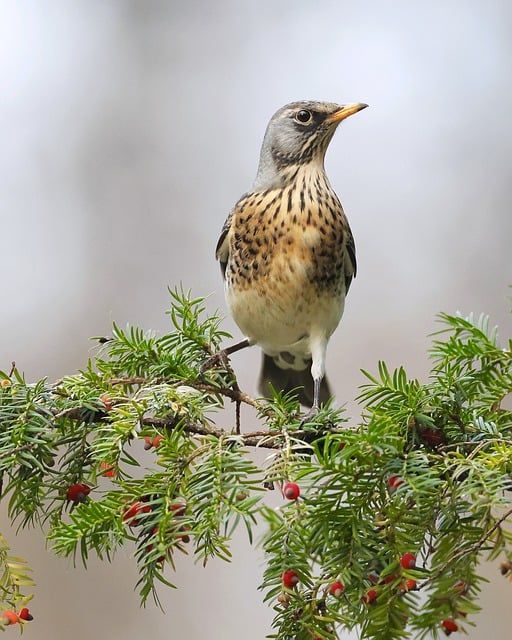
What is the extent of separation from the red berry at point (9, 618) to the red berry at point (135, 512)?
0.19m

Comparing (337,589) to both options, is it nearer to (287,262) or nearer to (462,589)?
(462,589)

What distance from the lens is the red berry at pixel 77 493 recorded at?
4.42ft

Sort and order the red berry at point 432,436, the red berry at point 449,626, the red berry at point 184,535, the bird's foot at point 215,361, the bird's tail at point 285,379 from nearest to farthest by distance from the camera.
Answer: the red berry at point 449,626 < the red berry at point 184,535 < the red berry at point 432,436 < the bird's foot at point 215,361 < the bird's tail at point 285,379

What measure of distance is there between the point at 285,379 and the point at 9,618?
2.07 meters

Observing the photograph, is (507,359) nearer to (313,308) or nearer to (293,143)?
(313,308)

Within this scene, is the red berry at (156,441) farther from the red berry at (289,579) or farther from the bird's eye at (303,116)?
the bird's eye at (303,116)

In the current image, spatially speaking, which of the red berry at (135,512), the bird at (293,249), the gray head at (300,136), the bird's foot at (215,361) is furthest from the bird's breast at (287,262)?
the red berry at (135,512)

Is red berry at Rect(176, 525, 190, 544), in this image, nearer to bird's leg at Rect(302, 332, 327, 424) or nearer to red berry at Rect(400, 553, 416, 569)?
red berry at Rect(400, 553, 416, 569)

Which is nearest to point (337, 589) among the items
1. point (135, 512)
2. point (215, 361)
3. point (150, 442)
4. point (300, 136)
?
point (135, 512)

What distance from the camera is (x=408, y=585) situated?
1038mm

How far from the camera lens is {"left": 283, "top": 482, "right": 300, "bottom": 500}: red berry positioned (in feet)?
3.55

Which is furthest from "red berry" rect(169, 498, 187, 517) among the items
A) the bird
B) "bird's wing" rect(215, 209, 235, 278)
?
"bird's wing" rect(215, 209, 235, 278)

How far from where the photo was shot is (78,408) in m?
1.40

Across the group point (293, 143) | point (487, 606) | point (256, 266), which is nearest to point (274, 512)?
point (256, 266)
